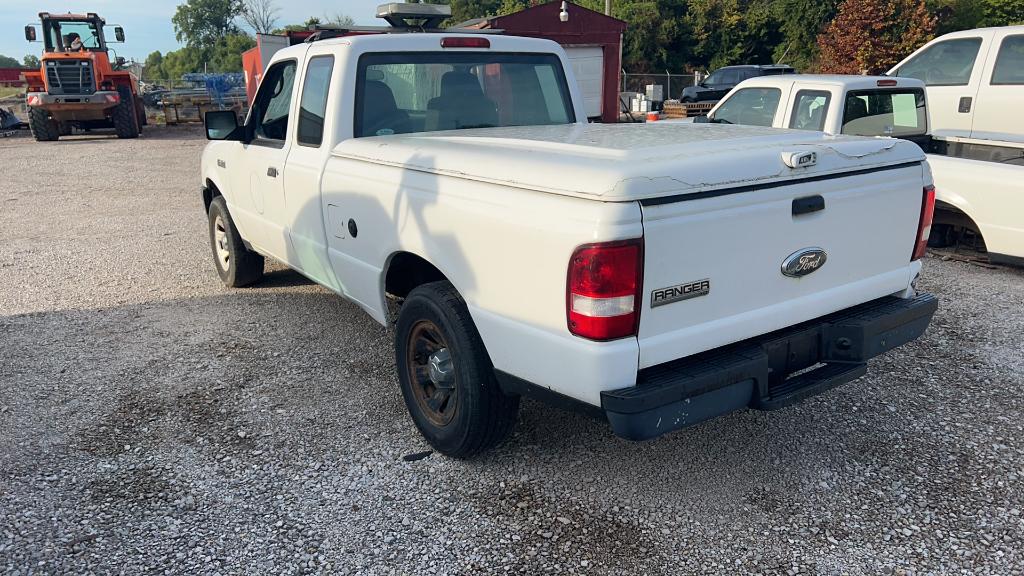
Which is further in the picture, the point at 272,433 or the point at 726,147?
the point at 272,433

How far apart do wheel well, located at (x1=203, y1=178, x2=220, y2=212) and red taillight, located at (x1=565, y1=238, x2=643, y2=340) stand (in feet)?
14.9

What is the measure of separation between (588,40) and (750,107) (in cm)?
1486

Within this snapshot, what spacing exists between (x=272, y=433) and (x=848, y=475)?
2799mm

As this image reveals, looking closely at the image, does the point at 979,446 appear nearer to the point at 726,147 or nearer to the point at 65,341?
the point at 726,147

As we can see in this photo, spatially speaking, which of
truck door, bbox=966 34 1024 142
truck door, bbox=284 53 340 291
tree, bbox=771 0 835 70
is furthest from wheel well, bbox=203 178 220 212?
tree, bbox=771 0 835 70

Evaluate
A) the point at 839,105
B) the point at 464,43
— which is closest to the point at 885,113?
the point at 839,105

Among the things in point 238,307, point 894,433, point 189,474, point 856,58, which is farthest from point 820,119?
point 856,58

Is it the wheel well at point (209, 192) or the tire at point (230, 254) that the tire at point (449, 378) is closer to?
the tire at point (230, 254)

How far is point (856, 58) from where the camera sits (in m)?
29.1

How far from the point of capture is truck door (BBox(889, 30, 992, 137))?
9.04 m

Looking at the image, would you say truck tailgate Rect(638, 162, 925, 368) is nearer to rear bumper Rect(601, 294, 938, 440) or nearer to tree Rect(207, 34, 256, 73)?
rear bumper Rect(601, 294, 938, 440)

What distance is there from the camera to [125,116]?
69.1ft

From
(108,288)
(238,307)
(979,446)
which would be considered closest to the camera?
(979,446)

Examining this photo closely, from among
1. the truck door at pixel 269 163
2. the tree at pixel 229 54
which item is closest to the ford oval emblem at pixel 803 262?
the truck door at pixel 269 163
